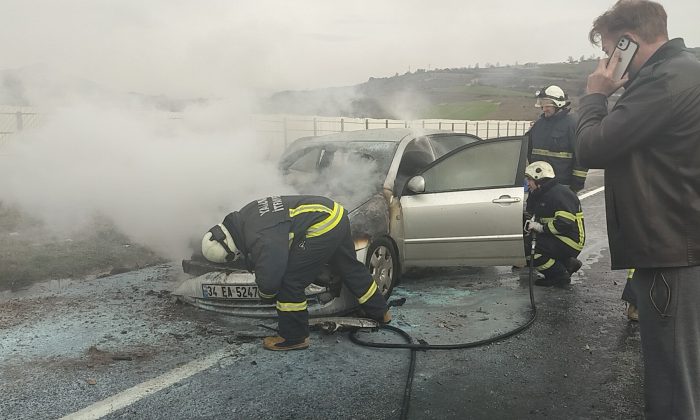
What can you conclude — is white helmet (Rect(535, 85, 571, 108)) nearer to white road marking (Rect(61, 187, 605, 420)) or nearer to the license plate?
the license plate

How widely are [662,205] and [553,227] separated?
11.0 feet

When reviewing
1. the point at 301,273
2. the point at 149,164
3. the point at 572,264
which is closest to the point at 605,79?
the point at 301,273

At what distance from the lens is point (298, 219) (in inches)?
141

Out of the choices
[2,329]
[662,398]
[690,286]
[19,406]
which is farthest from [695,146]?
[2,329]

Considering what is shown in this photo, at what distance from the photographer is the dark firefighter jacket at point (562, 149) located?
215 inches

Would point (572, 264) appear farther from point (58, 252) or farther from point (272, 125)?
point (58, 252)

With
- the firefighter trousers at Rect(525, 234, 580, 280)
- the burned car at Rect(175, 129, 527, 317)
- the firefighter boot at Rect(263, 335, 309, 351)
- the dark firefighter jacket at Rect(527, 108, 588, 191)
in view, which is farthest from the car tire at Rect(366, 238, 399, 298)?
the dark firefighter jacket at Rect(527, 108, 588, 191)

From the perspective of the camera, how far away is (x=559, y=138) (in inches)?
216

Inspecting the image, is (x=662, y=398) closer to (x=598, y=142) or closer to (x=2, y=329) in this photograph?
(x=598, y=142)

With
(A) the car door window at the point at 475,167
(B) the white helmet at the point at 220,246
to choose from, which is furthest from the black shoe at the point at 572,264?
(B) the white helmet at the point at 220,246

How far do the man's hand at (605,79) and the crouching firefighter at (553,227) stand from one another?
308 cm

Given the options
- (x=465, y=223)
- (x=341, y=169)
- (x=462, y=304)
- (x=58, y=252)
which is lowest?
(x=462, y=304)

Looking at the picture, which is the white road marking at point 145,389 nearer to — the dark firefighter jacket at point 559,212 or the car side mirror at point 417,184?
the car side mirror at point 417,184

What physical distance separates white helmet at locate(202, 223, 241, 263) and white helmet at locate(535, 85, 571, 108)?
3.76 metres
